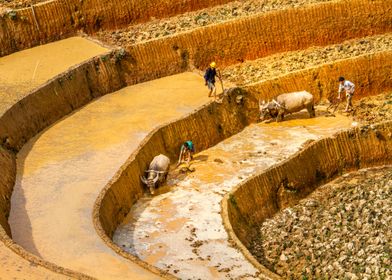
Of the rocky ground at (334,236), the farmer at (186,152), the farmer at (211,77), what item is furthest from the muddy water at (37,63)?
the rocky ground at (334,236)

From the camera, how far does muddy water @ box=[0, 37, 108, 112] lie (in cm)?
3006

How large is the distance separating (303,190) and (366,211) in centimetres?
321

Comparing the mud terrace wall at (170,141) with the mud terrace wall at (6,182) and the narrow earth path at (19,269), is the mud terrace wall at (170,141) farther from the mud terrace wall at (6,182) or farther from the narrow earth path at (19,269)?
the narrow earth path at (19,269)

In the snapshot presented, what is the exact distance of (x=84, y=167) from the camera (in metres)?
26.6

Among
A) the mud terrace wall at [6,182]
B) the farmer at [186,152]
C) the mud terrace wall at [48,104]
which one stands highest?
the mud terrace wall at [48,104]

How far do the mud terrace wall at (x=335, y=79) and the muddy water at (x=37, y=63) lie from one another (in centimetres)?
676

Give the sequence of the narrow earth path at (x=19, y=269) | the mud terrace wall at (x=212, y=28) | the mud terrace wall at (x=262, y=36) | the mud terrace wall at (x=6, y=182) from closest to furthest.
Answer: the narrow earth path at (x=19, y=269), the mud terrace wall at (x=6, y=182), the mud terrace wall at (x=212, y=28), the mud terrace wall at (x=262, y=36)

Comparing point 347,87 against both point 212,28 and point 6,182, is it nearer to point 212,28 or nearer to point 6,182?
point 212,28

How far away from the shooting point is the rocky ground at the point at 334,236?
2442 cm

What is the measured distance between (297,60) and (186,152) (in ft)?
27.5

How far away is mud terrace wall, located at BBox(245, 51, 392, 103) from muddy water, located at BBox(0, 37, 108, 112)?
676 centimetres

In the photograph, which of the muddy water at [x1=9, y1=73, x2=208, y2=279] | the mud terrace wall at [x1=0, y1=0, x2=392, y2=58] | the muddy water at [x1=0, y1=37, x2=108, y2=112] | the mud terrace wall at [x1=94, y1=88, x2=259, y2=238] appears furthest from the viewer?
the mud terrace wall at [x1=0, y1=0, x2=392, y2=58]

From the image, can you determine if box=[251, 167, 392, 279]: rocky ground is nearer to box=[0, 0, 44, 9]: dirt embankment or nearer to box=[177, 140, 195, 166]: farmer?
box=[177, 140, 195, 166]: farmer

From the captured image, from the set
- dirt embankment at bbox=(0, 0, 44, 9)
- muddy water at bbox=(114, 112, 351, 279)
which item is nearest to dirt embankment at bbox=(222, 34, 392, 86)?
muddy water at bbox=(114, 112, 351, 279)
